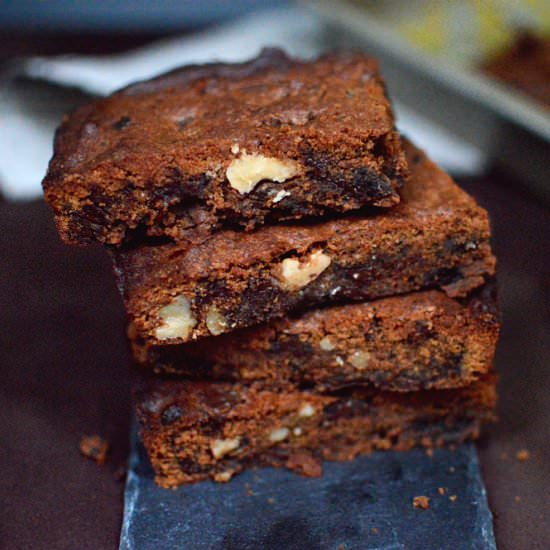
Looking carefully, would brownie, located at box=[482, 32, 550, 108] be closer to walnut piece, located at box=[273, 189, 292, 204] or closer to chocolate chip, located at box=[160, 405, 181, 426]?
walnut piece, located at box=[273, 189, 292, 204]

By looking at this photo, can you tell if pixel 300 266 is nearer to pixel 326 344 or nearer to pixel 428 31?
pixel 326 344

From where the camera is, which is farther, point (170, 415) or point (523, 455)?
point (523, 455)

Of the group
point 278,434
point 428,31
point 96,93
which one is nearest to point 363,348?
point 278,434

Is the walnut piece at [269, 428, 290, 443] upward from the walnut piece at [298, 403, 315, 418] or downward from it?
downward

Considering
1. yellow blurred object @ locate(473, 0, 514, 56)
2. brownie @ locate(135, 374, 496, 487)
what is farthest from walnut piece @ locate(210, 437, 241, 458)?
yellow blurred object @ locate(473, 0, 514, 56)

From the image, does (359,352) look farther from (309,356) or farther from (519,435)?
(519,435)

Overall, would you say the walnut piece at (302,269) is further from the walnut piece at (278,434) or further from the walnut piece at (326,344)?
the walnut piece at (278,434)

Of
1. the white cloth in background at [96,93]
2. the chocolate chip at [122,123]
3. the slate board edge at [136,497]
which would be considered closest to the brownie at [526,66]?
the white cloth in background at [96,93]
